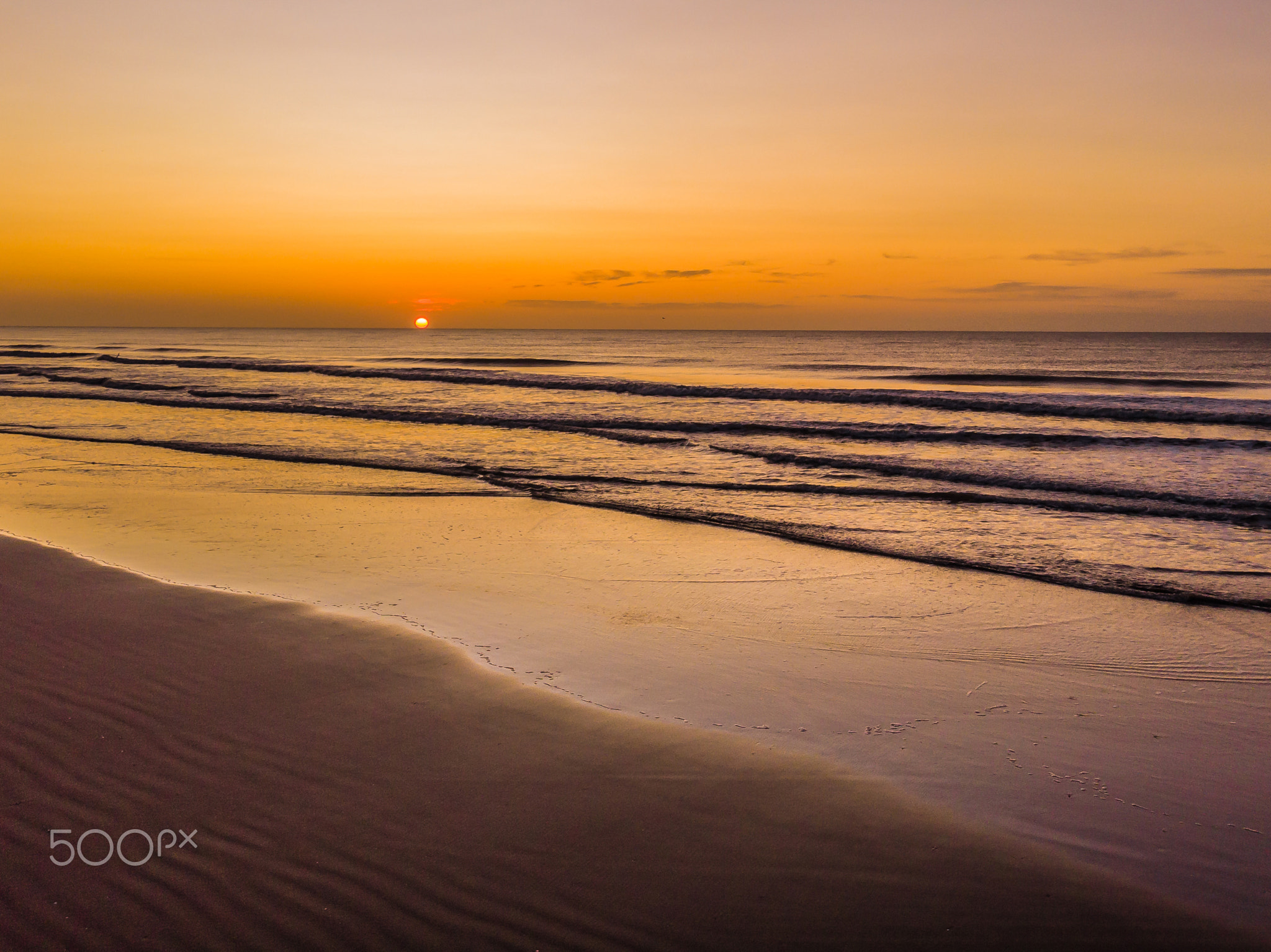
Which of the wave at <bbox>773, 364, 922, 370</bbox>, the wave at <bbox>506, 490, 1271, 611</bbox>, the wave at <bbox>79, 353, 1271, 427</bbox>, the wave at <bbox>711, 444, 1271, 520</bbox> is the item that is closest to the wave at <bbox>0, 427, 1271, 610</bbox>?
the wave at <bbox>506, 490, 1271, 611</bbox>

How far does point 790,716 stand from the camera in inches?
175

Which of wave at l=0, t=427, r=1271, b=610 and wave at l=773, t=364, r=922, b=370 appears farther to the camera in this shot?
wave at l=773, t=364, r=922, b=370

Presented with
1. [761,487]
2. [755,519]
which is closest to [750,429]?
[761,487]

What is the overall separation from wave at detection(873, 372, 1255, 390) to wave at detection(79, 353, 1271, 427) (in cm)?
1116

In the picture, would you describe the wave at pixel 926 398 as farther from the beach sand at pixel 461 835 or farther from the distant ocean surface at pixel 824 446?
the beach sand at pixel 461 835

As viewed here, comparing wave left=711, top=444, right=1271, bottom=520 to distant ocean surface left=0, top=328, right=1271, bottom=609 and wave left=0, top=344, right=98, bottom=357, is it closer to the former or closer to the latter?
distant ocean surface left=0, top=328, right=1271, bottom=609

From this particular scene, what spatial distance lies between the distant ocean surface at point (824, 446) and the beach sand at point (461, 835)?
15.6ft

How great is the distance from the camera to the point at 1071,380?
40.2m

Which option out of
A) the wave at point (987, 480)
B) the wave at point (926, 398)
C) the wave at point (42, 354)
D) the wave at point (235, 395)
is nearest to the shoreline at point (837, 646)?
the wave at point (987, 480)

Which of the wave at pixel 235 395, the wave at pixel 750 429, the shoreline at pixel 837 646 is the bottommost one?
the shoreline at pixel 837 646

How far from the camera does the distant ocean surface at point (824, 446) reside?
28.5 feet

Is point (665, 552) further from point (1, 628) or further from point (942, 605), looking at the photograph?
point (1, 628)

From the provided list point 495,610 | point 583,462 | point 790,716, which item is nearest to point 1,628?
point 495,610

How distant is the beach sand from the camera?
279cm
